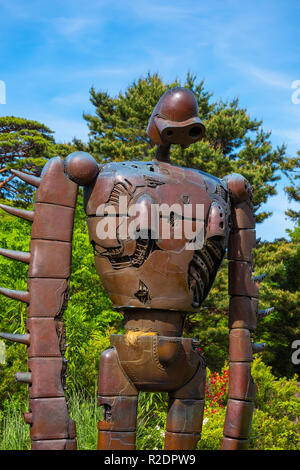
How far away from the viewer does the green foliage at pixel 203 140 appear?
40.5 feet

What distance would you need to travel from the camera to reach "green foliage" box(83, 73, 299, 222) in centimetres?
1234

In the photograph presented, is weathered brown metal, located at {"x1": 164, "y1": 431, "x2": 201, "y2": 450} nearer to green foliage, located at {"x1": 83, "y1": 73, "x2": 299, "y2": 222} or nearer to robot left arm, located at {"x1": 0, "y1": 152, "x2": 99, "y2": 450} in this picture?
robot left arm, located at {"x1": 0, "y1": 152, "x2": 99, "y2": 450}

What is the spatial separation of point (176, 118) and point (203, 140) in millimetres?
10217

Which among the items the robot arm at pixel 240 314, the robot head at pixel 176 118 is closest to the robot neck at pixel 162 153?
the robot head at pixel 176 118

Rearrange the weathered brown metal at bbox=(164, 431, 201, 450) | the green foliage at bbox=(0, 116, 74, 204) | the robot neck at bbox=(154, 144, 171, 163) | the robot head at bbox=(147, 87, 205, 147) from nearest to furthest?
1. the weathered brown metal at bbox=(164, 431, 201, 450)
2. the robot head at bbox=(147, 87, 205, 147)
3. the robot neck at bbox=(154, 144, 171, 163)
4. the green foliage at bbox=(0, 116, 74, 204)

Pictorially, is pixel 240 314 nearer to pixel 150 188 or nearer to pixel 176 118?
pixel 150 188

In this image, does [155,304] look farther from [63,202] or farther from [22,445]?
[22,445]

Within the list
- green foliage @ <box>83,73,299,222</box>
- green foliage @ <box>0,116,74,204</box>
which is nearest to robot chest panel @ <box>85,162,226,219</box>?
green foliage @ <box>83,73,299,222</box>

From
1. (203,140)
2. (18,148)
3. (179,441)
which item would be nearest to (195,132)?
(179,441)

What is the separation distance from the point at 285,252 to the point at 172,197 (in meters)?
9.88

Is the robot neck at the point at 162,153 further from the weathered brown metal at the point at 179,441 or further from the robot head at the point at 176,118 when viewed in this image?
the weathered brown metal at the point at 179,441

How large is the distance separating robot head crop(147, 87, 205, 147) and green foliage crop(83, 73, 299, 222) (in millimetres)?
8424

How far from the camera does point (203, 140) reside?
1366cm

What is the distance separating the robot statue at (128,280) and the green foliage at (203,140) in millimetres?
8703
